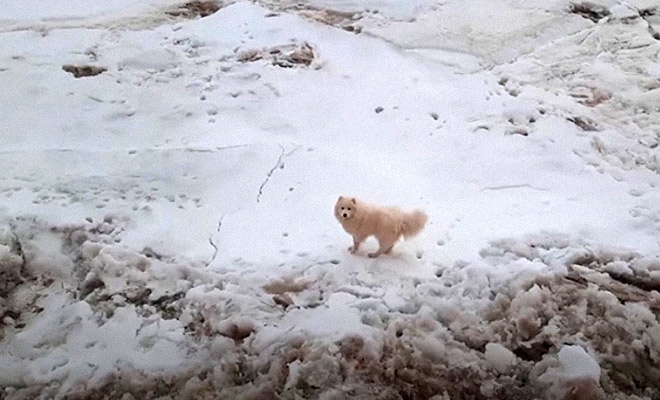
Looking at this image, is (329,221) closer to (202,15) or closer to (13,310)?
(13,310)

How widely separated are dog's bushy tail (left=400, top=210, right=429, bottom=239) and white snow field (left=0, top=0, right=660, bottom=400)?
9 cm

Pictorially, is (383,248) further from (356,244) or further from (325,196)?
(325,196)

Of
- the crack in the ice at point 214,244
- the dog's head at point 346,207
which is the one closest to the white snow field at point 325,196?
the crack in the ice at point 214,244

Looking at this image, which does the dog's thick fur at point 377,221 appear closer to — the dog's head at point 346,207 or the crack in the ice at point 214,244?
the dog's head at point 346,207

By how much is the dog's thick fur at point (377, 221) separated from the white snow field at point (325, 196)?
0.08m

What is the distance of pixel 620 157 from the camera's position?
2.12 meters

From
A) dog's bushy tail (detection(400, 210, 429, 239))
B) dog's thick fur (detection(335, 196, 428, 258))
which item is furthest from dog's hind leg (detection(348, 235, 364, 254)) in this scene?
dog's bushy tail (detection(400, 210, 429, 239))

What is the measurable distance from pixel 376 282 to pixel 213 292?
39 centimetres

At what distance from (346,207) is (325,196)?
0.35 m

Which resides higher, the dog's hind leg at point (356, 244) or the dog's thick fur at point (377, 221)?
the dog's thick fur at point (377, 221)

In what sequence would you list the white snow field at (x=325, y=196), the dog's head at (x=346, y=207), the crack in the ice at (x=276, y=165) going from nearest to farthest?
1. the white snow field at (x=325, y=196)
2. the dog's head at (x=346, y=207)
3. the crack in the ice at (x=276, y=165)

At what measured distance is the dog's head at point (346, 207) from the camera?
161cm

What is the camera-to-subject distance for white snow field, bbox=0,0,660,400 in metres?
1.39

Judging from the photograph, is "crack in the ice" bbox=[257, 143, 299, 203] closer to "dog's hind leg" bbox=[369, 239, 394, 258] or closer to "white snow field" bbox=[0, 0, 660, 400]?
"white snow field" bbox=[0, 0, 660, 400]
